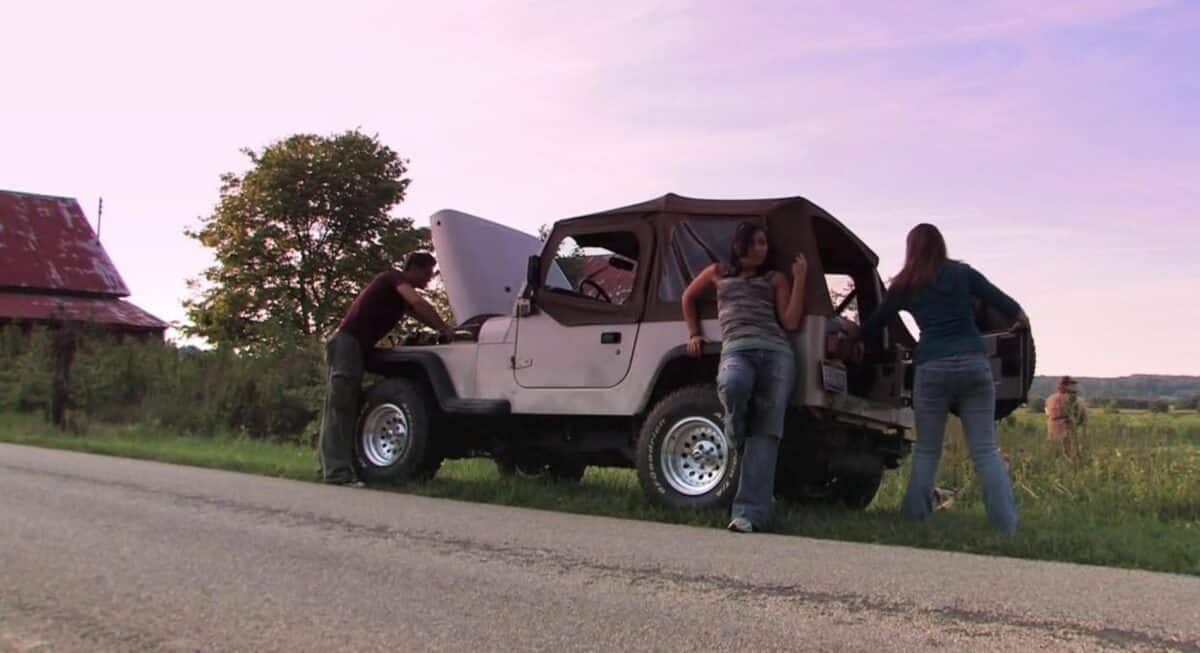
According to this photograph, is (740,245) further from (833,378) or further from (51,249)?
(51,249)

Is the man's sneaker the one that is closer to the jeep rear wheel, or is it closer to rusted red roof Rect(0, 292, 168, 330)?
the jeep rear wheel

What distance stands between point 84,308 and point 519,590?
140ft

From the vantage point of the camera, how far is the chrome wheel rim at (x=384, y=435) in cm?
849

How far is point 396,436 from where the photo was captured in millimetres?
8570

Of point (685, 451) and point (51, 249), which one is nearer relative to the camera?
point (685, 451)

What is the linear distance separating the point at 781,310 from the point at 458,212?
343 centimetres

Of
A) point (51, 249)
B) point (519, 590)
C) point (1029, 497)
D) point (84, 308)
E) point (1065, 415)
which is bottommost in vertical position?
point (519, 590)

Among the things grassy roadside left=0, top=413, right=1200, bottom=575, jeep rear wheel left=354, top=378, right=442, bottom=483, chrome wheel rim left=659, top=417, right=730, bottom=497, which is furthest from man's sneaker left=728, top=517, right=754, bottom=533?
jeep rear wheel left=354, top=378, right=442, bottom=483

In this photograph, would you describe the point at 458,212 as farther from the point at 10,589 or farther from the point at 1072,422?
the point at 1072,422

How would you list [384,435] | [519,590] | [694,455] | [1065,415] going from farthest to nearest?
[1065,415] < [384,435] < [694,455] < [519,590]

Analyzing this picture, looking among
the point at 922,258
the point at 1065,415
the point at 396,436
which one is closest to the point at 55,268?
the point at 396,436

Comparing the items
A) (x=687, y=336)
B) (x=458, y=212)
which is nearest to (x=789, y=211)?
(x=687, y=336)

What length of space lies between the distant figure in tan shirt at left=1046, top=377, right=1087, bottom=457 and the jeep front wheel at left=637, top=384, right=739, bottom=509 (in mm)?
4912

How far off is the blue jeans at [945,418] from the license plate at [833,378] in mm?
455
